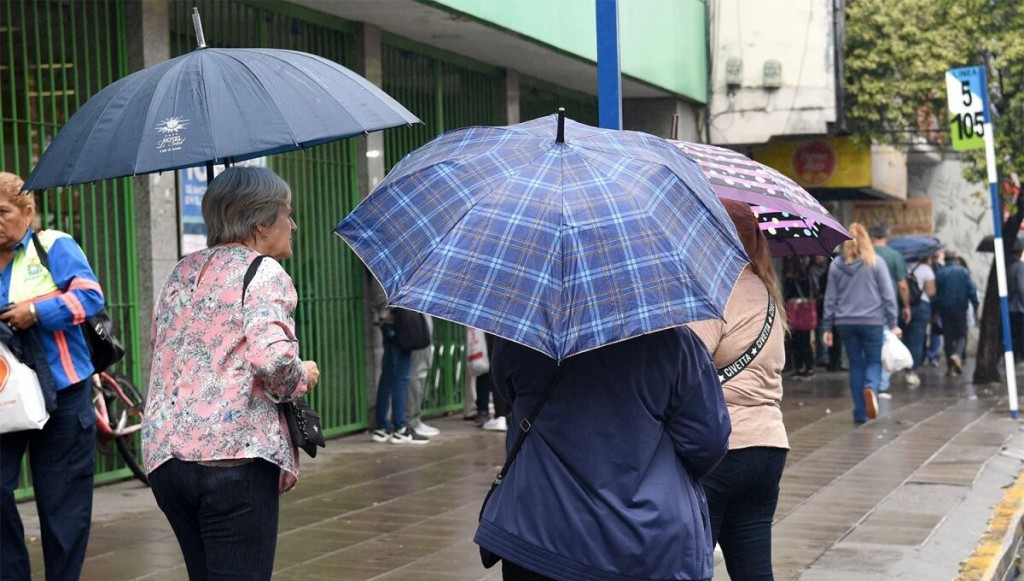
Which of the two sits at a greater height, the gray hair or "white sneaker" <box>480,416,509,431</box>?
the gray hair

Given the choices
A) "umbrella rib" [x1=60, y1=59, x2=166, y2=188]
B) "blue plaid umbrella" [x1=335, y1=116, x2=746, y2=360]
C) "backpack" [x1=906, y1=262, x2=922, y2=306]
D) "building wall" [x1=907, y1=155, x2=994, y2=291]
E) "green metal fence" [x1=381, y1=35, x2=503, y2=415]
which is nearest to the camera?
"blue plaid umbrella" [x1=335, y1=116, x2=746, y2=360]

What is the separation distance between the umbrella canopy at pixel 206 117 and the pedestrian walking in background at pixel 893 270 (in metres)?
12.5

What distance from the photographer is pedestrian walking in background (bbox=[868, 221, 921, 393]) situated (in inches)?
668

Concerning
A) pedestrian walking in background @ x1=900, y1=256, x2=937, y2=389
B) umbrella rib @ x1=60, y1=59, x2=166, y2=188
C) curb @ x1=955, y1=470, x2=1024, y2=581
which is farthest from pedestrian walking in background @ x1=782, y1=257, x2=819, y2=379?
umbrella rib @ x1=60, y1=59, x2=166, y2=188

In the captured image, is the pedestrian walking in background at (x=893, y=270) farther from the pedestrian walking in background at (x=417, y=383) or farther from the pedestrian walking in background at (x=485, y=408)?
the pedestrian walking in background at (x=417, y=383)

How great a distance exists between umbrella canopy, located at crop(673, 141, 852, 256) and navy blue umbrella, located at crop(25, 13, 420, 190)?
3.40 ft

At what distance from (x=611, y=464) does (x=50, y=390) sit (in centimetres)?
275

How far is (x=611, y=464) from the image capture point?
3.51 m

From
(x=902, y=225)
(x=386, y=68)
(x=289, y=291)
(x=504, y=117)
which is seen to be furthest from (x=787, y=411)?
(x=902, y=225)

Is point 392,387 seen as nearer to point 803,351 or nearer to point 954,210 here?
point 803,351

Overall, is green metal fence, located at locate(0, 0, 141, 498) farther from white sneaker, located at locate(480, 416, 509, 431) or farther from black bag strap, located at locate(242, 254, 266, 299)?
black bag strap, located at locate(242, 254, 266, 299)

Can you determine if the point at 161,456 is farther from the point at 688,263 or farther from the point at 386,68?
the point at 386,68

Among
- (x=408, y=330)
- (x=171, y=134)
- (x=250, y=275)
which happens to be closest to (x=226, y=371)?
(x=250, y=275)

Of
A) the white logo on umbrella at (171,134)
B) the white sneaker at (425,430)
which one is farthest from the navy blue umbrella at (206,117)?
the white sneaker at (425,430)
